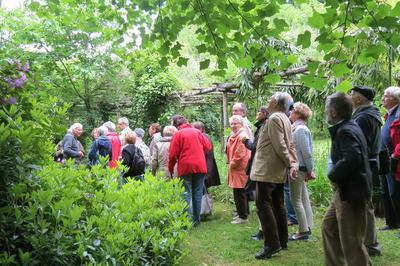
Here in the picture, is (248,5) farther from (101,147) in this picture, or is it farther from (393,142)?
(101,147)

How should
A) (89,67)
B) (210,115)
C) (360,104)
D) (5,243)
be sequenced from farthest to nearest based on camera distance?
(210,115), (89,67), (360,104), (5,243)

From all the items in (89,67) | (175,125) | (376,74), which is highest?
(89,67)

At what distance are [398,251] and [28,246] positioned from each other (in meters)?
4.27

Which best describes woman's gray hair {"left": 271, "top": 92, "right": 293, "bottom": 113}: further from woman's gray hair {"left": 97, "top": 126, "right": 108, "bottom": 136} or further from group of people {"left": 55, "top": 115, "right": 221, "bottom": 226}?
woman's gray hair {"left": 97, "top": 126, "right": 108, "bottom": 136}

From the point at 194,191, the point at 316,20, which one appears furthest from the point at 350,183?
the point at 194,191

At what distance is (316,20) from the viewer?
8.85ft

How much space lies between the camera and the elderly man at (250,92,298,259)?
461cm

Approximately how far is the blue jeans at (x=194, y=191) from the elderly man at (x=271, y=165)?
1708 millimetres

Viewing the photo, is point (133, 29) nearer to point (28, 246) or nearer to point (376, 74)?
point (28, 246)

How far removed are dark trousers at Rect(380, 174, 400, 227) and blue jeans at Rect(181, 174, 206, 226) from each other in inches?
101

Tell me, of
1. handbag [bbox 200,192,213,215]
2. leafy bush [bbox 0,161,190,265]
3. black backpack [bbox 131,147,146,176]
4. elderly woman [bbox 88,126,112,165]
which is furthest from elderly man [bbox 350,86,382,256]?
elderly woman [bbox 88,126,112,165]

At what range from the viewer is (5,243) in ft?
6.87

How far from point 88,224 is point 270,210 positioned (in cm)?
271

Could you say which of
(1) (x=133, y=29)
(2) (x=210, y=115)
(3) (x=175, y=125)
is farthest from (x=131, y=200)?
(2) (x=210, y=115)
